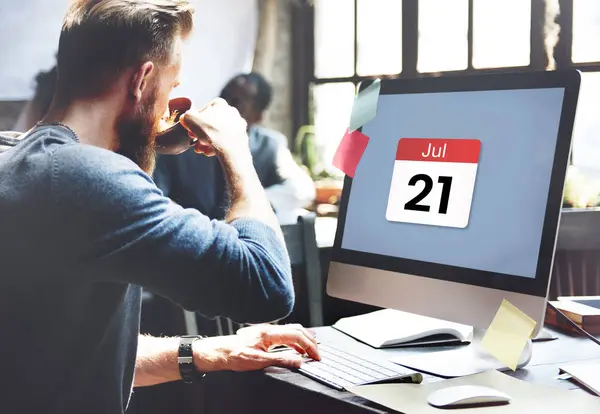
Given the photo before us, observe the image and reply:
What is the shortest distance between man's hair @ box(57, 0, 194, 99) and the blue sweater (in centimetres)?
14

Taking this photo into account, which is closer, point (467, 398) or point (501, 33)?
point (467, 398)

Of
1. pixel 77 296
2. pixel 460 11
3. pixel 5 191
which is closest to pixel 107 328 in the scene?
pixel 77 296

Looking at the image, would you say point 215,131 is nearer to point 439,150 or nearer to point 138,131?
point 138,131

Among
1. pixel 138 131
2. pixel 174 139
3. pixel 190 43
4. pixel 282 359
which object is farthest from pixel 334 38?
pixel 282 359

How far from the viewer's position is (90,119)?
1.22 metres

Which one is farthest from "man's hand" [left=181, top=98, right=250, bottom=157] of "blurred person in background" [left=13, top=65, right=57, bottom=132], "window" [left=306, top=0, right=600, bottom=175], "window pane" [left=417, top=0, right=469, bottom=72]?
"window pane" [left=417, top=0, right=469, bottom=72]

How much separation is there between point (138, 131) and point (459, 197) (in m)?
0.54

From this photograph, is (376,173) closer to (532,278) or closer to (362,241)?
(362,241)

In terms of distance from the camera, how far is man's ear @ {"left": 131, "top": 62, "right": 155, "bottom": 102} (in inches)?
49.1

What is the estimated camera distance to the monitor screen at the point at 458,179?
3.59 feet

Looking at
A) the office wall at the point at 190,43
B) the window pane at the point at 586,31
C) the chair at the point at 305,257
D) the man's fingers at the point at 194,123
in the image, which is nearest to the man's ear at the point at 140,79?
the man's fingers at the point at 194,123

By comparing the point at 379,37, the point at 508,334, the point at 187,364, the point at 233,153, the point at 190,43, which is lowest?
the point at 187,364

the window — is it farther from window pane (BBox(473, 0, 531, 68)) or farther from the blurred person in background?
the blurred person in background

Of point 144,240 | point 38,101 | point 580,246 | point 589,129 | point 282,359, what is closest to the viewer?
point 144,240
